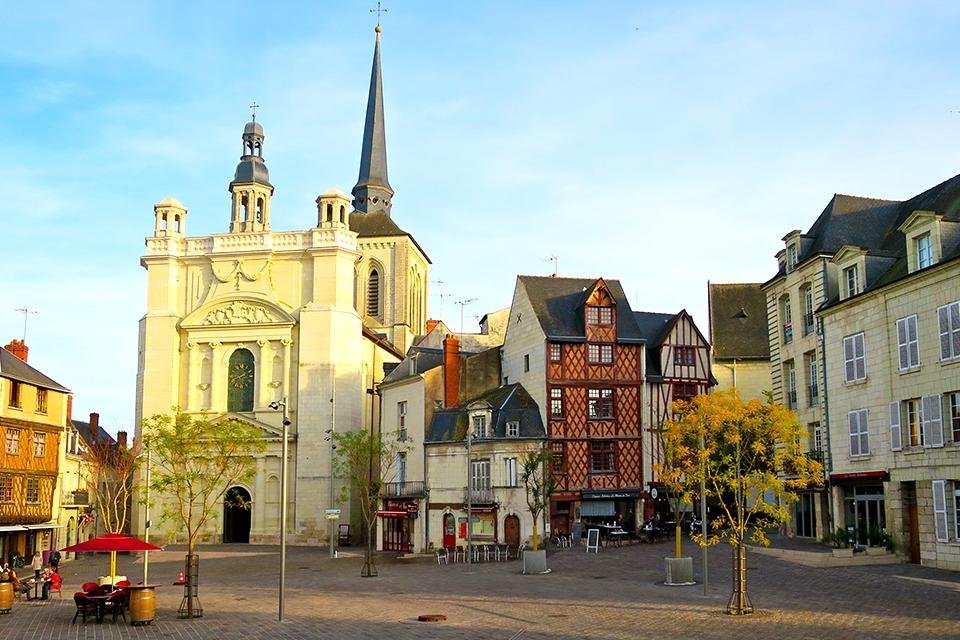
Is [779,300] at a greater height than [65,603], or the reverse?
[779,300]

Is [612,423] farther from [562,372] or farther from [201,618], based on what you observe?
[201,618]

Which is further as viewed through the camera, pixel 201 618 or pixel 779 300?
pixel 779 300

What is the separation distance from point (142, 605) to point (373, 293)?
178 ft

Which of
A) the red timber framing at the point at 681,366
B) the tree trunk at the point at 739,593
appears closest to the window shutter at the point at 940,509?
the tree trunk at the point at 739,593

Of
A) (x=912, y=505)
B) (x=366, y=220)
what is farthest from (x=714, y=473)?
(x=366, y=220)

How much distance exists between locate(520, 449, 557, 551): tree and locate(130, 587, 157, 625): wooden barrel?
16811 millimetres

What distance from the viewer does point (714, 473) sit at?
70.3 feet

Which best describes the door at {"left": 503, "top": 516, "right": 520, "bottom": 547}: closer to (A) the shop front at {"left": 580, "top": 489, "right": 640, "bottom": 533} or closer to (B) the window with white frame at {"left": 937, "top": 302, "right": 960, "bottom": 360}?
(A) the shop front at {"left": 580, "top": 489, "right": 640, "bottom": 533}

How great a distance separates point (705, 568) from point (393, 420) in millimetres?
27023

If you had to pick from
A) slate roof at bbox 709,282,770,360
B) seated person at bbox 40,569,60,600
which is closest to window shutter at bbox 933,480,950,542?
seated person at bbox 40,569,60,600

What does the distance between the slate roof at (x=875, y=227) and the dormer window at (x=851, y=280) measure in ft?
1.36

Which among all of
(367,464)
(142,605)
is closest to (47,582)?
(142,605)

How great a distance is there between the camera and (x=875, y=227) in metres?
33.7

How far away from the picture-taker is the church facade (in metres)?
52.0
